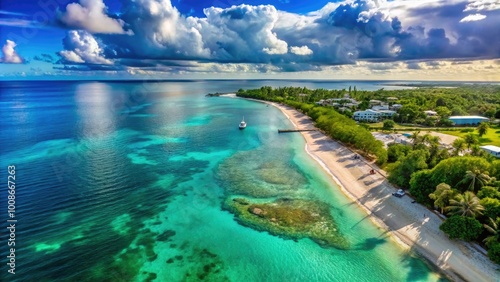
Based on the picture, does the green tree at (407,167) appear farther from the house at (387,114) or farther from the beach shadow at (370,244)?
the house at (387,114)

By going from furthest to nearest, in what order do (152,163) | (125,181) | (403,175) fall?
(152,163), (125,181), (403,175)

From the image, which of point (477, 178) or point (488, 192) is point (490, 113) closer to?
point (477, 178)

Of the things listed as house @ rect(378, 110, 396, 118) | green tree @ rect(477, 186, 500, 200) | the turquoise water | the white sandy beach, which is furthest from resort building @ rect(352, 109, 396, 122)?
green tree @ rect(477, 186, 500, 200)

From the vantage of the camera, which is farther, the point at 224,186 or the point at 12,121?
the point at 12,121

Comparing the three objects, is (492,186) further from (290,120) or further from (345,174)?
(290,120)

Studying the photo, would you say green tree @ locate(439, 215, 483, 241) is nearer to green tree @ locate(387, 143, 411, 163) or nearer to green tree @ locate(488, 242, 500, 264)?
green tree @ locate(488, 242, 500, 264)

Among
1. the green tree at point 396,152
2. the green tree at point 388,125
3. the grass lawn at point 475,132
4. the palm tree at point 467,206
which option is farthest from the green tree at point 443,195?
the green tree at point 388,125

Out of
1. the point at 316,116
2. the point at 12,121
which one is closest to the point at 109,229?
the point at 316,116
